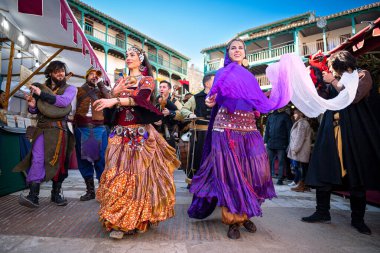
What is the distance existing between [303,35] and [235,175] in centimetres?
2341

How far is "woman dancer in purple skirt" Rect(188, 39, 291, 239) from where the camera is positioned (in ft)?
8.01

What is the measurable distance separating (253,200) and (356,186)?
116 centimetres

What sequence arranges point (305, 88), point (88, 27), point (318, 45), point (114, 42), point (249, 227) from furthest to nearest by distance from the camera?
1. point (114, 42)
2. point (88, 27)
3. point (318, 45)
4. point (249, 227)
5. point (305, 88)

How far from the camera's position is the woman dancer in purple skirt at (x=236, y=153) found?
244cm

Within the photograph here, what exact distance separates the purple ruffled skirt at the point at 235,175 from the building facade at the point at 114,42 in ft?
57.4

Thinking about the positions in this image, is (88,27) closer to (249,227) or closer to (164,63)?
(164,63)

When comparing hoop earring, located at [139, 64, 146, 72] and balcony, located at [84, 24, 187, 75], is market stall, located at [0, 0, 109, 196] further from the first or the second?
balcony, located at [84, 24, 187, 75]

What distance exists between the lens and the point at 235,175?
2.52m

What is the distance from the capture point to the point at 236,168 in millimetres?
2559

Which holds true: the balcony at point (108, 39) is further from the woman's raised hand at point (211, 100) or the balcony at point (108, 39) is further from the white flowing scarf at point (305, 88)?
the white flowing scarf at point (305, 88)

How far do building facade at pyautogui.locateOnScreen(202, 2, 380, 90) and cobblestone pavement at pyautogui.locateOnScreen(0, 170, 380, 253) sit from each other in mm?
14985

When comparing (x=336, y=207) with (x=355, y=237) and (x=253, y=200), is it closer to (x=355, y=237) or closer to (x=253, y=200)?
(x=355, y=237)

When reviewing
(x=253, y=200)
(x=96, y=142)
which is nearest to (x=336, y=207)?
(x=253, y=200)

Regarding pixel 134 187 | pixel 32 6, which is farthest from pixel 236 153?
pixel 32 6
